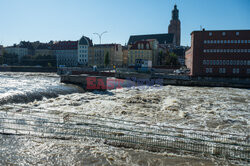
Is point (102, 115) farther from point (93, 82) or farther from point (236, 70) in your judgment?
point (236, 70)

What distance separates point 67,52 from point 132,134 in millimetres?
117885

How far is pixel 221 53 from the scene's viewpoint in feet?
182

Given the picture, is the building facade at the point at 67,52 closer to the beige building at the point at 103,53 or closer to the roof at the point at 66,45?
the roof at the point at 66,45

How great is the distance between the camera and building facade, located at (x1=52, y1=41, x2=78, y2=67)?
121 m

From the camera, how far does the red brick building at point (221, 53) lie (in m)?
54.2

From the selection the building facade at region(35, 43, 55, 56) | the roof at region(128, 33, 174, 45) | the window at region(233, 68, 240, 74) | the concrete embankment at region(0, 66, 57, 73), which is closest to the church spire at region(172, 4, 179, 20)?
the roof at region(128, 33, 174, 45)

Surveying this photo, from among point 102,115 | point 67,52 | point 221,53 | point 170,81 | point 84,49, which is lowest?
point 102,115

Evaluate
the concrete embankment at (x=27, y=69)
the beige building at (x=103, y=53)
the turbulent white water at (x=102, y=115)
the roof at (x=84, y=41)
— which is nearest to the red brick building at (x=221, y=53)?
the turbulent white water at (x=102, y=115)

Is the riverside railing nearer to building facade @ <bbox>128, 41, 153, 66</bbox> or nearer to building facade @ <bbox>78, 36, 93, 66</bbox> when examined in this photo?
building facade @ <bbox>128, 41, 153, 66</bbox>

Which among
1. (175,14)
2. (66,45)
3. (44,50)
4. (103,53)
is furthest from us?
(175,14)

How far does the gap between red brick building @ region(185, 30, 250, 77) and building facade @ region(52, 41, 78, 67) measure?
253ft

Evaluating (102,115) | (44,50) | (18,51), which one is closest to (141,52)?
(44,50)

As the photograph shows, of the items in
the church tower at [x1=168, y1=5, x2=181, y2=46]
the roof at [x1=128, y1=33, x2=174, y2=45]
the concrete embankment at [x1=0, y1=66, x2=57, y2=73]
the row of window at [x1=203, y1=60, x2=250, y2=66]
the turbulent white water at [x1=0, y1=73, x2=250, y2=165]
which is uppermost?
the church tower at [x1=168, y1=5, x2=181, y2=46]

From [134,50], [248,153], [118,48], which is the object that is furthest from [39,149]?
[118,48]
